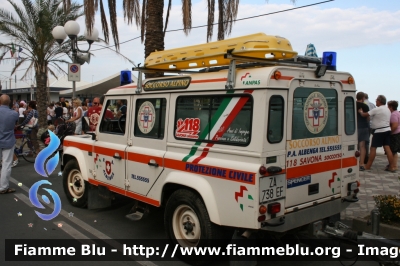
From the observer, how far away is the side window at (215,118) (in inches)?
Result: 151

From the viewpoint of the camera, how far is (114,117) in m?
5.73

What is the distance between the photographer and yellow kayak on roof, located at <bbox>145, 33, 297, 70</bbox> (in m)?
3.93

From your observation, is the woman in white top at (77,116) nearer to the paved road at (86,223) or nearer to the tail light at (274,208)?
the paved road at (86,223)

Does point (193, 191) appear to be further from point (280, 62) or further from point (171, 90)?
point (280, 62)

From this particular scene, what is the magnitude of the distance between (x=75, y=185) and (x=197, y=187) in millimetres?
3277

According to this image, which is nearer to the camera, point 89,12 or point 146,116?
point 146,116

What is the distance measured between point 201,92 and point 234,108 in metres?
0.53

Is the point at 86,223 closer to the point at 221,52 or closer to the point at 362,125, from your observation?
the point at 221,52

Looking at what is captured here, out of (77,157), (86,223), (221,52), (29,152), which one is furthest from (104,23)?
(221,52)

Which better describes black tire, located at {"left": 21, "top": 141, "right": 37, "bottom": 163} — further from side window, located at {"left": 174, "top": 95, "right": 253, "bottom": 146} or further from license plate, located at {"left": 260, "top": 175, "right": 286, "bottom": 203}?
license plate, located at {"left": 260, "top": 175, "right": 286, "bottom": 203}

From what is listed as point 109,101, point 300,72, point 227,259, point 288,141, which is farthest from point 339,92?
point 109,101

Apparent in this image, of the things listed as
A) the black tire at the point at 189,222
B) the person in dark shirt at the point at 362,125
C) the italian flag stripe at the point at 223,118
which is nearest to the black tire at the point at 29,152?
the black tire at the point at 189,222

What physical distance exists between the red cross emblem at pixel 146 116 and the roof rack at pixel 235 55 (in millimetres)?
631

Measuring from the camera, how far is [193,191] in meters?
4.23
